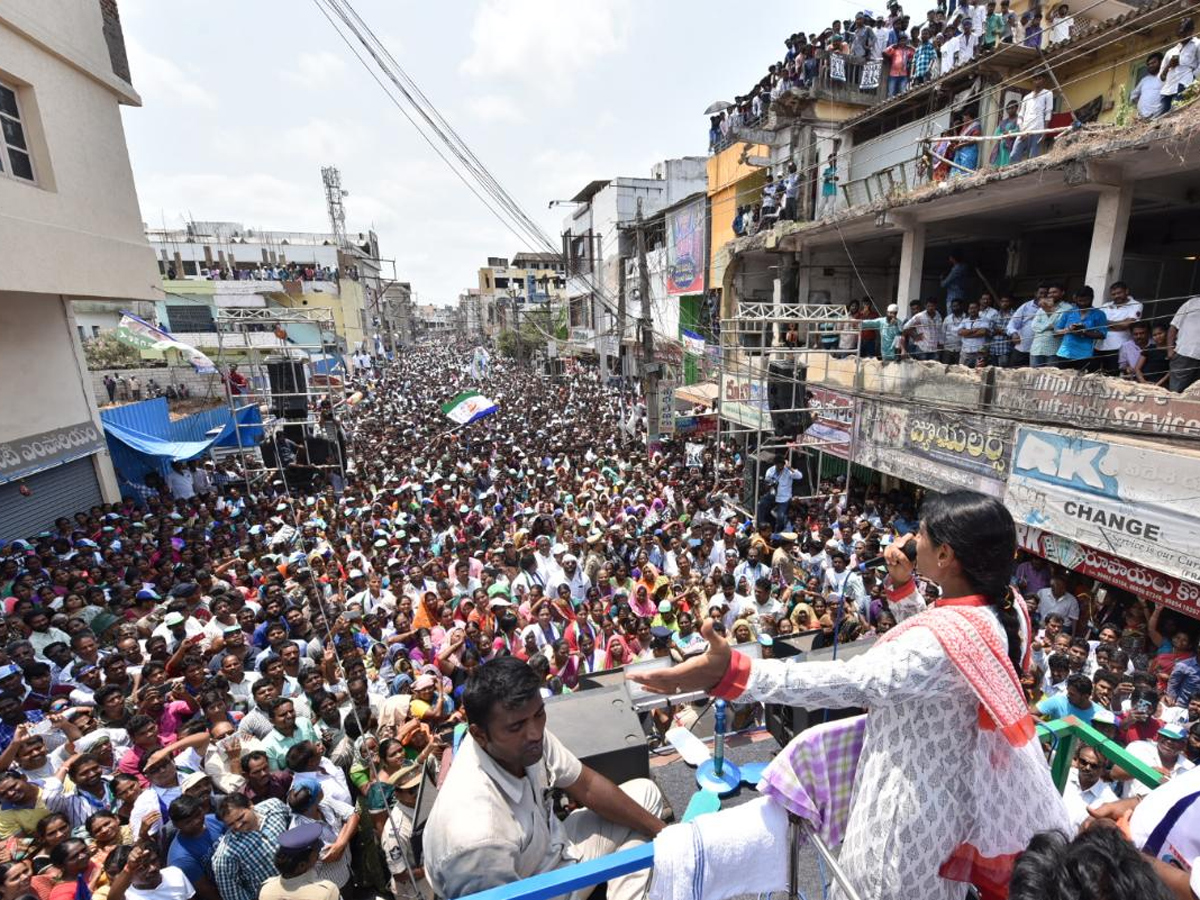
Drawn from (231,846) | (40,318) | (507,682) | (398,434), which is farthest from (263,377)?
(507,682)

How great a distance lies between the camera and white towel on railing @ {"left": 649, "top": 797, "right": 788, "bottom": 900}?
1.57 m

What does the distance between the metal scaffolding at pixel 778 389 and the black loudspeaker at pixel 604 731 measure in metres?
6.82

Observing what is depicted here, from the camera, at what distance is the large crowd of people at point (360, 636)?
3.45 metres

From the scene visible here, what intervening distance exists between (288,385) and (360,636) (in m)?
8.55

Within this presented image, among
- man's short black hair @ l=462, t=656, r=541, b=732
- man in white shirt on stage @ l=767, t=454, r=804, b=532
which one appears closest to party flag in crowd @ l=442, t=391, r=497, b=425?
man in white shirt on stage @ l=767, t=454, r=804, b=532

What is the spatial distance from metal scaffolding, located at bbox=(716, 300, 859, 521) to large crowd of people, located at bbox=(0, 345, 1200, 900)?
21.9 inches

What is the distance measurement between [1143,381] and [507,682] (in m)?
7.89

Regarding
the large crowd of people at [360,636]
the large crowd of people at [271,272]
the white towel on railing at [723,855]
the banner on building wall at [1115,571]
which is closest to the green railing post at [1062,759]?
the large crowd of people at [360,636]

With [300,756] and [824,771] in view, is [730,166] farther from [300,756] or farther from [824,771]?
[824,771]

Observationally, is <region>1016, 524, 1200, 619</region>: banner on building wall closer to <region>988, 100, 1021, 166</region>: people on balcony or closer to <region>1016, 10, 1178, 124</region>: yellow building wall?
<region>988, 100, 1021, 166</region>: people on balcony

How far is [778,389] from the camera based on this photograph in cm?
1060

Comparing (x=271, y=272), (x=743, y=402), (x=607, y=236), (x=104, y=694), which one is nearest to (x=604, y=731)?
(x=104, y=694)

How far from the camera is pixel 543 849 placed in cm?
189

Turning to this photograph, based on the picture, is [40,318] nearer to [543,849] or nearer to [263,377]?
[263,377]
